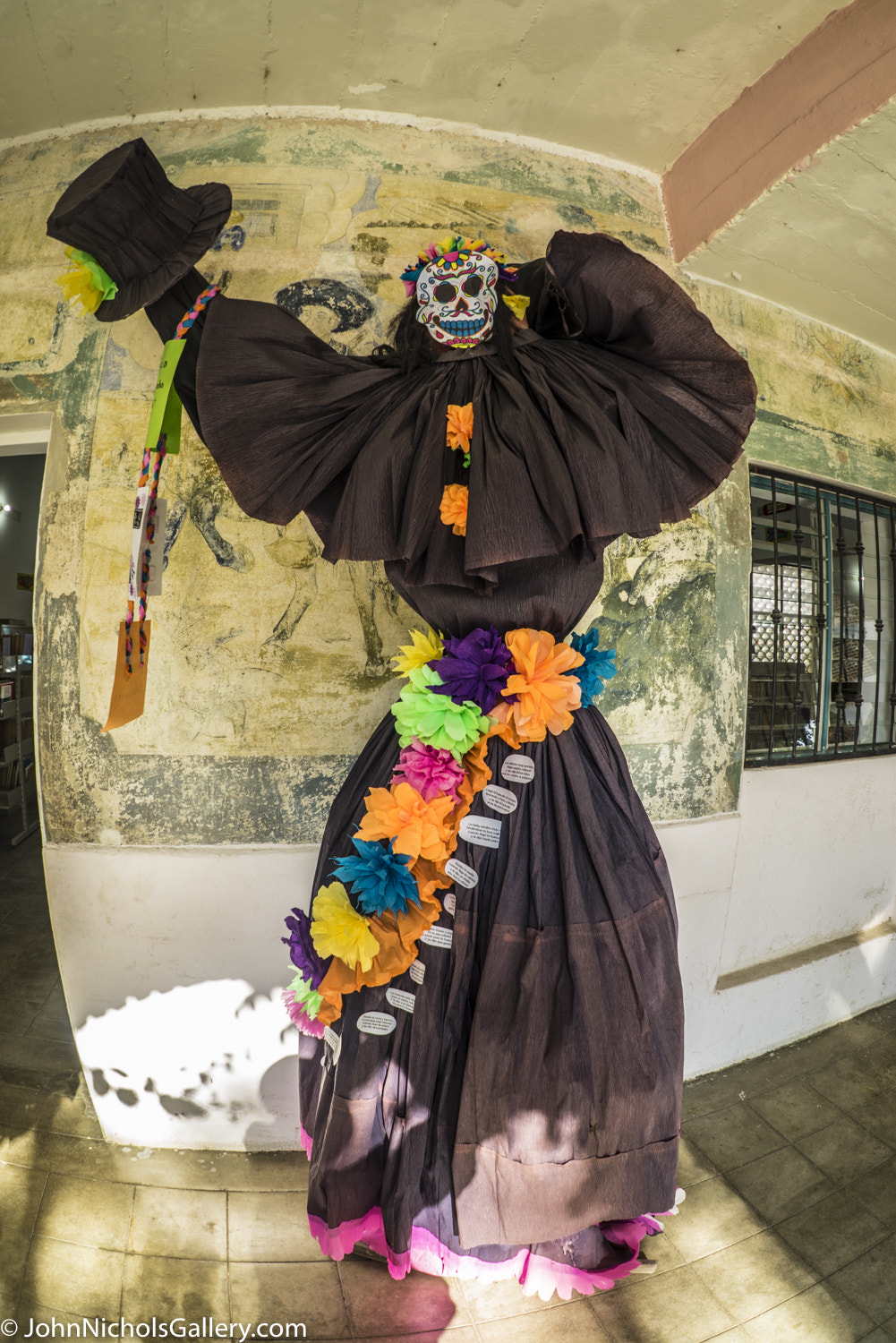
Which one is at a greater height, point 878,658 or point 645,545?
point 645,545

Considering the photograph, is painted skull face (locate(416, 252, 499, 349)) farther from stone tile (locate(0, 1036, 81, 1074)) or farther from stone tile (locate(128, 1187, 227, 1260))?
stone tile (locate(0, 1036, 81, 1074))

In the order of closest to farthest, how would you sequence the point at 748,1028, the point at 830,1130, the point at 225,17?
1. the point at 225,17
2. the point at 830,1130
3. the point at 748,1028

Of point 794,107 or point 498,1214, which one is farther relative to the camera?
point 794,107

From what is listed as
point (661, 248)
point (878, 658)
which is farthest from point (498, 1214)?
point (878, 658)

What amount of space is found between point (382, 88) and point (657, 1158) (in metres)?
2.73

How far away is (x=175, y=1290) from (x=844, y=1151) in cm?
190

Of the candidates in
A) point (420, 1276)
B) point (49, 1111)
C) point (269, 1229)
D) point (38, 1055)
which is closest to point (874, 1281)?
point (420, 1276)

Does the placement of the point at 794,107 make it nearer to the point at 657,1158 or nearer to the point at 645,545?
the point at 645,545

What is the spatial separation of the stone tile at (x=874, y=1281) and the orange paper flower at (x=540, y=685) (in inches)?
61.1

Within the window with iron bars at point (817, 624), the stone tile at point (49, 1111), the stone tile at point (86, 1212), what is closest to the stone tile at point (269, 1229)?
the stone tile at point (86, 1212)

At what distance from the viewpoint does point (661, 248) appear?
2.30m

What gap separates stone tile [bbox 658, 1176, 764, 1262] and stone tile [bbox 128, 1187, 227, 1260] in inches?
45.7

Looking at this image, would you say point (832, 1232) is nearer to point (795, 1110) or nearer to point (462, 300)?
point (795, 1110)

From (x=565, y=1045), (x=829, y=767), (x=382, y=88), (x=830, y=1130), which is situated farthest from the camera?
(x=829, y=767)
